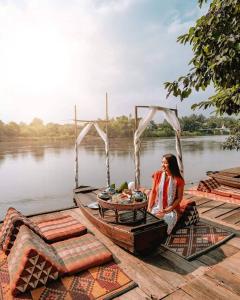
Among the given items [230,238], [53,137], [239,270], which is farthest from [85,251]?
[53,137]

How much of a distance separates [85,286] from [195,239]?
2.73m

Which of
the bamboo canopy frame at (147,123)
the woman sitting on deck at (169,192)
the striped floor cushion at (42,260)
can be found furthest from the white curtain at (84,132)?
the striped floor cushion at (42,260)

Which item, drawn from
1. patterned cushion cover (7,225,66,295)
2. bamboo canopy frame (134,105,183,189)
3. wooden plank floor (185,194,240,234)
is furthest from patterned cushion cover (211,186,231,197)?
patterned cushion cover (7,225,66,295)

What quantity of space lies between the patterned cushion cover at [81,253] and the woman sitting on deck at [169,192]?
1.64 meters

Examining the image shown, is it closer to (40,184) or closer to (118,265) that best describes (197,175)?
(40,184)

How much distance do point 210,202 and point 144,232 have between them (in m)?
4.52

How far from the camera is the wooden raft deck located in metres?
3.53

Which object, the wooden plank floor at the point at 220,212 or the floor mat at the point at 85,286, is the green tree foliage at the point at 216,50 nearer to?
the floor mat at the point at 85,286

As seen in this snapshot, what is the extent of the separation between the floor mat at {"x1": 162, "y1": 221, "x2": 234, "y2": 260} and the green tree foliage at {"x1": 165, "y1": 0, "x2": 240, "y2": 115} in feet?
10.1

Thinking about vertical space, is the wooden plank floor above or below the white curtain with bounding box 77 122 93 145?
below

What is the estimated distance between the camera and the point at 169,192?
555 cm

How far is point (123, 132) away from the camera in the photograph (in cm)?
8312

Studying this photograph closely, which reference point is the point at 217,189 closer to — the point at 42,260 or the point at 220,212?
the point at 220,212

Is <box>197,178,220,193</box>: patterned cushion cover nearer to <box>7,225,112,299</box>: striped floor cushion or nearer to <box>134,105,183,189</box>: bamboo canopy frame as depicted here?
<box>134,105,183,189</box>: bamboo canopy frame
